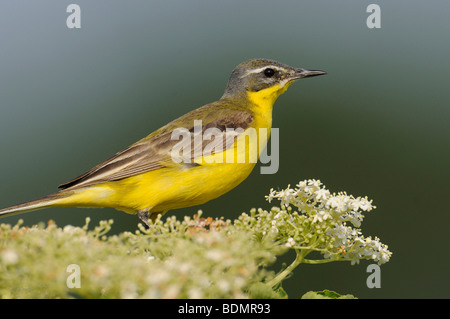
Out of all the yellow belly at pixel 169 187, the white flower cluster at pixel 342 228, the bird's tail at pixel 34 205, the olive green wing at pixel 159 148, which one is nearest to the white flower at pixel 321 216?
the white flower cluster at pixel 342 228

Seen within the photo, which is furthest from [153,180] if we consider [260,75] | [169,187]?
[260,75]

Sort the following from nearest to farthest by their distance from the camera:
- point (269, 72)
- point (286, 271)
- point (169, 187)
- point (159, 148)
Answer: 1. point (286, 271)
2. point (169, 187)
3. point (159, 148)
4. point (269, 72)

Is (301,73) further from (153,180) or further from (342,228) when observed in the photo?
(342,228)

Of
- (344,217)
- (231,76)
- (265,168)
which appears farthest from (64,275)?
(231,76)

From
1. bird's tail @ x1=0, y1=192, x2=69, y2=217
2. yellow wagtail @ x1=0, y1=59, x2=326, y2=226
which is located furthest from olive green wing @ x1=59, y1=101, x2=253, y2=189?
bird's tail @ x1=0, y1=192, x2=69, y2=217

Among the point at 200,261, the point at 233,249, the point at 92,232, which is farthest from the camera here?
the point at 92,232

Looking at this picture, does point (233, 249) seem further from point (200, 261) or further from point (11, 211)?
point (11, 211)

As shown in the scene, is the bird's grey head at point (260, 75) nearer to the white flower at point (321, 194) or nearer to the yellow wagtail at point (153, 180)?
the yellow wagtail at point (153, 180)

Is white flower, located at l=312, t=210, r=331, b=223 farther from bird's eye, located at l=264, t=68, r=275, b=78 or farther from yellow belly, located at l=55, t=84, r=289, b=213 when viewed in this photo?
bird's eye, located at l=264, t=68, r=275, b=78
